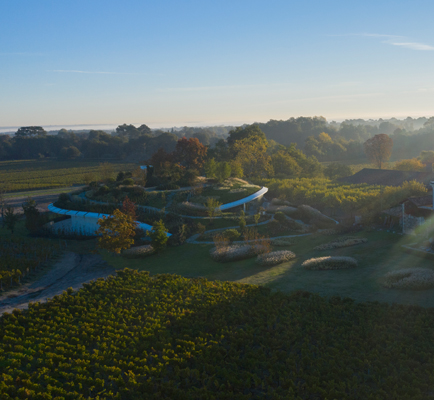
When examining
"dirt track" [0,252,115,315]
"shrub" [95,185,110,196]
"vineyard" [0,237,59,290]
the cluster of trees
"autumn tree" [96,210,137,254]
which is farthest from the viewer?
the cluster of trees

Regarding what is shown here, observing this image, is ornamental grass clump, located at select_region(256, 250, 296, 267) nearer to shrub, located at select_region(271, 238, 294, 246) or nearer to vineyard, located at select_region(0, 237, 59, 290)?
shrub, located at select_region(271, 238, 294, 246)

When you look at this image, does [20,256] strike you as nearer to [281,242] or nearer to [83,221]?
[83,221]

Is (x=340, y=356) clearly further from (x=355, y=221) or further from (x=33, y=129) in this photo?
(x=33, y=129)

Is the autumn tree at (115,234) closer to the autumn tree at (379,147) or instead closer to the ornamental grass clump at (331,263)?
the ornamental grass clump at (331,263)

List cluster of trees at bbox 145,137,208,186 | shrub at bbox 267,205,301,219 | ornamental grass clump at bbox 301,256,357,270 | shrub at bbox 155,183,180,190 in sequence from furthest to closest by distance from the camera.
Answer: cluster of trees at bbox 145,137,208,186, shrub at bbox 155,183,180,190, shrub at bbox 267,205,301,219, ornamental grass clump at bbox 301,256,357,270

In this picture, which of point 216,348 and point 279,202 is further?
point 279,202

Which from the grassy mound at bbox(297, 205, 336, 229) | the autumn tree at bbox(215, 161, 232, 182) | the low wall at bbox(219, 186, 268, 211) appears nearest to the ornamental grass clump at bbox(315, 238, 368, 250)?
the grassy mound at bbox(297, 205, 336, 229)

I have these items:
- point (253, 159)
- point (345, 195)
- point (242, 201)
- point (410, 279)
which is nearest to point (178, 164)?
point (253, 159)

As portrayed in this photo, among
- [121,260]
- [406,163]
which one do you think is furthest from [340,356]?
[406,163]
